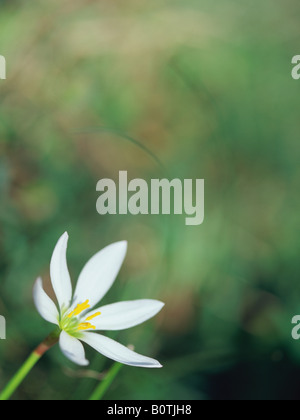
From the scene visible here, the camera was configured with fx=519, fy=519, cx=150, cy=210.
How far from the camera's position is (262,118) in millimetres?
1349

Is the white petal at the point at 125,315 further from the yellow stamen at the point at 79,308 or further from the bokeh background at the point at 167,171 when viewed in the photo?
the bokeh background at the point at 167,171

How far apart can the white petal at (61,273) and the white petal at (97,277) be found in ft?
0.08

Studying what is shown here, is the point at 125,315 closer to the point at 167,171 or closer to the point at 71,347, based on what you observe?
the point at 71,347

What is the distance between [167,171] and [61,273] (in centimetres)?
71

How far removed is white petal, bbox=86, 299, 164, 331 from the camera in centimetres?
64

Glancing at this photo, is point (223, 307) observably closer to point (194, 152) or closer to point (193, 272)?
point (193, 272)

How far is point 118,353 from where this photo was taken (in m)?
0.58

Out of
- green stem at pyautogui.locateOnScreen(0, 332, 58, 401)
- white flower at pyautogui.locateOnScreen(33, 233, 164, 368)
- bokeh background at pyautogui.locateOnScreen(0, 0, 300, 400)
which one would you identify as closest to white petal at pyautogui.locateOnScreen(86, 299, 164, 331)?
white flower at pyautogui.locateOnScreen(33, 233, 164, 368)

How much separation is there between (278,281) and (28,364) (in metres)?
0.78

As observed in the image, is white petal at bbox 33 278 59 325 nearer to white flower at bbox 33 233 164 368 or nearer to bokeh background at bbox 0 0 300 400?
white flower at bbox 33 233 164 368

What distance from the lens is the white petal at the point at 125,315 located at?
64 centimetres

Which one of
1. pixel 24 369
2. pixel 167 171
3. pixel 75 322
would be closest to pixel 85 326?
pixel 75 322
